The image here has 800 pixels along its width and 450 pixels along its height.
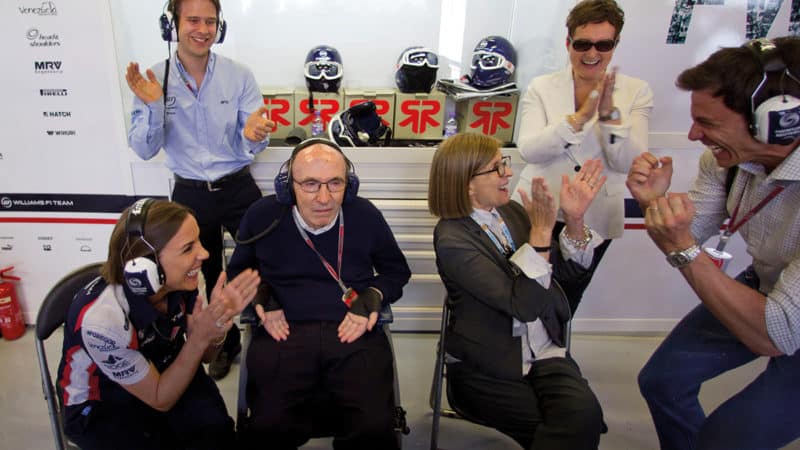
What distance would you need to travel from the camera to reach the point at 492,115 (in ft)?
10.2

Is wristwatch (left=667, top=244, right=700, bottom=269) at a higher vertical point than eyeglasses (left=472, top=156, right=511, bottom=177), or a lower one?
lower

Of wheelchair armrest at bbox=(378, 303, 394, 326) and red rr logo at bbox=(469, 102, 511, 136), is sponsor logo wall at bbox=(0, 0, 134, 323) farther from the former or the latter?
red rr logo at bbox=(469, 102, 511, 136)

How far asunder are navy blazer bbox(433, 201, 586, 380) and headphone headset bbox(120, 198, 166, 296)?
37.3 inches

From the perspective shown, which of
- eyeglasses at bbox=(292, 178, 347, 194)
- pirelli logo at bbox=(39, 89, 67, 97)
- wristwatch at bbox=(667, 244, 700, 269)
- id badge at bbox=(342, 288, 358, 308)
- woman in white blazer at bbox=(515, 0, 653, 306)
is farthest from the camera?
pirelli logo at bbox=(39, 89, 67, 97)

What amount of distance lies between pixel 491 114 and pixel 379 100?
0.75 m

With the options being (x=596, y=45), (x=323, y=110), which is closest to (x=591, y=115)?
(x=596, y=45)

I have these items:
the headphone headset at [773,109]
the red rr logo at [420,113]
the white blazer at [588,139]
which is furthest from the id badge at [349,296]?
the red rr logo at [420,113]

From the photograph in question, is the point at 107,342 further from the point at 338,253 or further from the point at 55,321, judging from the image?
the point at 338,253

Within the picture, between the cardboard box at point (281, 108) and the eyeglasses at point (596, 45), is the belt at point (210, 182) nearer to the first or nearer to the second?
the cardboard box at point (281, 108)

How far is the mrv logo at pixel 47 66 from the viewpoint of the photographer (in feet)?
8.71

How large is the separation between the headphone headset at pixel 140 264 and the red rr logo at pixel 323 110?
1.78 meters

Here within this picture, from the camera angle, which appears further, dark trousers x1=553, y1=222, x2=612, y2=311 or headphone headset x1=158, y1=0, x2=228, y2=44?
dark trousers x1=553, y1=222, x2=612, y2=311

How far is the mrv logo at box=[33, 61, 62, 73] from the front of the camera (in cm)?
265

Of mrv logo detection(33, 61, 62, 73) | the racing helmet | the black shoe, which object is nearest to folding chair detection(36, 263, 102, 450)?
the black shoe
